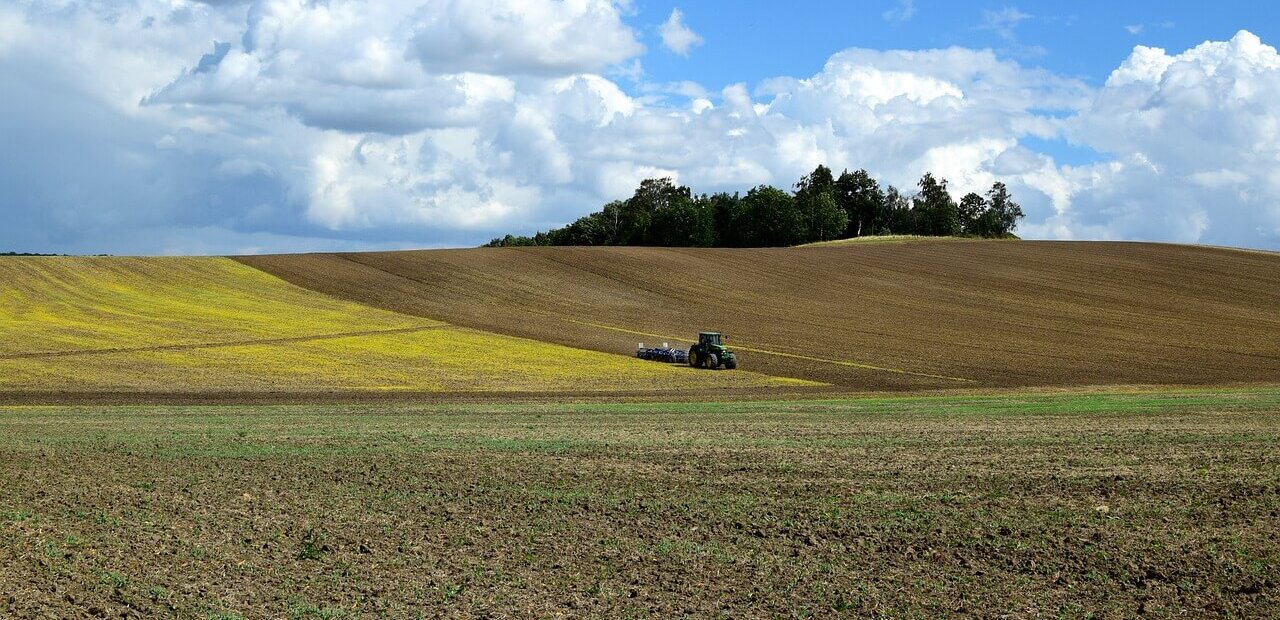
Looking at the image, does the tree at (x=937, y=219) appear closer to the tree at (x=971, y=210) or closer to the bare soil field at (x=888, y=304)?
the tree at (x=971, y=210)

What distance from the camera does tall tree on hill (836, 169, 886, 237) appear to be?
6919 inches

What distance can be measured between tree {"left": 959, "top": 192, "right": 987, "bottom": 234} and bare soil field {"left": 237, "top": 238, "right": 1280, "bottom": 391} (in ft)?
268

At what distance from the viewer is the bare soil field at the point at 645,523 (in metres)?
11.4

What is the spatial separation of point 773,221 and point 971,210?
55.8 m

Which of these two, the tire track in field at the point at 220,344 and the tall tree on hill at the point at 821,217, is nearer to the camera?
the tire track in field at the point at 220,344

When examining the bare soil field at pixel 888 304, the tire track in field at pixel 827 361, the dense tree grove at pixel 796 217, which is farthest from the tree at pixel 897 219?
the tire track in field at pixel 827 361

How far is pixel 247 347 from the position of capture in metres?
51.7

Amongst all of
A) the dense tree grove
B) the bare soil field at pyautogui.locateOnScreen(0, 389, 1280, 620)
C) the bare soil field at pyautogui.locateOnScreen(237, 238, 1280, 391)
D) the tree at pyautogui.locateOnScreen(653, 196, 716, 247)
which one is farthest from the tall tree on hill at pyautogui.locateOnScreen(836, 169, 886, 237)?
the bare soil field at pyautogui.locateOnScreen(0, 389, 1280, 620)

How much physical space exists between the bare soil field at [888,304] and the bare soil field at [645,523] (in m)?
26.8

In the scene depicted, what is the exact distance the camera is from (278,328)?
57.4m

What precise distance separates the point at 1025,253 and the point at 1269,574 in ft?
296

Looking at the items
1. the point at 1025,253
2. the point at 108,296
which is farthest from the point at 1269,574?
the point at 1025,253

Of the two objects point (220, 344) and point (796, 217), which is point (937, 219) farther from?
point (220, 344)

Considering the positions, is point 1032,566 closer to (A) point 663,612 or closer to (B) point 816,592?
(B) point 816,592
